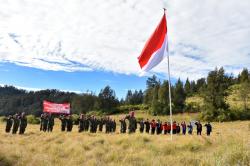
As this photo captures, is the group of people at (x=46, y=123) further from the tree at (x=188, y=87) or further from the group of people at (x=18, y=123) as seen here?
the tree at (x=188, y=87)

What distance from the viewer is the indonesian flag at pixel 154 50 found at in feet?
59.9

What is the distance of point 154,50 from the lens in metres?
18.3

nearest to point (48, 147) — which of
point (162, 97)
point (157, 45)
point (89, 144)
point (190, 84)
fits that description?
point (89, 144)

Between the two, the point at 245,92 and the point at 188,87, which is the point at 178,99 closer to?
the point at 245,92

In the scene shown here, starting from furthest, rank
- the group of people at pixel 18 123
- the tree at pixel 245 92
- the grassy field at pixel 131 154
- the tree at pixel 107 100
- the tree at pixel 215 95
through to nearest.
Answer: the tree at pixel 107 100 → the tree at pixel 245 92 → the tree at pixel 215 95 → the group of people at pixel 18 123 → the grassy field at pixel 131 154

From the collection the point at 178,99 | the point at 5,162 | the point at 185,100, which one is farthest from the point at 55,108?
the point at 185,100

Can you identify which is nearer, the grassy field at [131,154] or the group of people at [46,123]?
the grassy field at [131,154]

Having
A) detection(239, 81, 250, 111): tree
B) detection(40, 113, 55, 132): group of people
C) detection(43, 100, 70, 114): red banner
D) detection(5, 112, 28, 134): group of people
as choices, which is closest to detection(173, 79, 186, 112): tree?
detection(239, 81, 250, 111): tree

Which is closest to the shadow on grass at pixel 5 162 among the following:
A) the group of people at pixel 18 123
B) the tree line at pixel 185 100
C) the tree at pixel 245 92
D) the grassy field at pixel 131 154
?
the grassy field at pixel 131 154

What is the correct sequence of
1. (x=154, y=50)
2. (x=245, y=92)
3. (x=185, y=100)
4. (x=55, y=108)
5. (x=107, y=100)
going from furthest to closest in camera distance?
(x=107, y=100)
(x=185, y=100)
(x=245, y=92)
(x=55, y=108)
(x=154, y=50)

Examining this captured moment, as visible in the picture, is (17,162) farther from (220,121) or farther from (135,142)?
(220,121)

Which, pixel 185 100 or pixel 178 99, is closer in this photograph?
pixel 178 99

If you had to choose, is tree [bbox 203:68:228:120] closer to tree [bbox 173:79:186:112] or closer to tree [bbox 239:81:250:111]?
tree [bbox 239:81:250:111]

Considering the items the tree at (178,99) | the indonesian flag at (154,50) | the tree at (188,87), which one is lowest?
the indonesian flag at (154,50)
